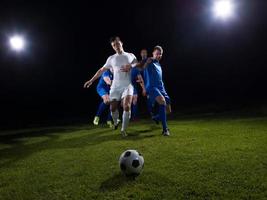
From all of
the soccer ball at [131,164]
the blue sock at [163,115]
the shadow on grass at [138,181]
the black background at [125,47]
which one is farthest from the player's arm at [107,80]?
the black background at [125,47]

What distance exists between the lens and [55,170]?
17.4 feet

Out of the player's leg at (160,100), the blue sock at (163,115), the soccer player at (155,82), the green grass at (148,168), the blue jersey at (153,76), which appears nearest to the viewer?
the green grass at (148,168)

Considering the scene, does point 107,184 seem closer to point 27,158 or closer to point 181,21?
point 27,158

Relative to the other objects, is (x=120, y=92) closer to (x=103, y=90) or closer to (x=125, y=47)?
(x=103, y=90)

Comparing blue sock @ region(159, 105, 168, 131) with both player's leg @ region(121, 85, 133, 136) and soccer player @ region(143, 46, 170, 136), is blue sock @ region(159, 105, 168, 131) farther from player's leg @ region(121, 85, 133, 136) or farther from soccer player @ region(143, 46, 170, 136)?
player's leg @ region(121, 85, 133, 136)

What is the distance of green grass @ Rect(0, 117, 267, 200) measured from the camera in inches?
159

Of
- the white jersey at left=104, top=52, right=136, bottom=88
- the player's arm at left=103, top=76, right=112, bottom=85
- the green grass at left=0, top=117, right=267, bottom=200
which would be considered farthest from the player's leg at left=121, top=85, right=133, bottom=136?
the player's arm at left=103, top=76, right=112, bottom=85

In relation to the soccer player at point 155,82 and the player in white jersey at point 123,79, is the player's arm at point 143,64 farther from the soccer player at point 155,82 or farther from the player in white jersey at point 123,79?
the soccer player at point 155,82

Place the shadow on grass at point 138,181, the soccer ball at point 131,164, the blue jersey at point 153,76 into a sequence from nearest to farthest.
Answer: the shadow on grass at point 138,181 < the soccer ball at point 131,164 < the blue jersey at point 153,76

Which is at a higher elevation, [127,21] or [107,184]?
[127,21]

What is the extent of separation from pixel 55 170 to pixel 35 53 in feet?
53.4

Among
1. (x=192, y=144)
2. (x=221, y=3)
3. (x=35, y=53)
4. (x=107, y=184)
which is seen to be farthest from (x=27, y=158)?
(x=35, y=53)

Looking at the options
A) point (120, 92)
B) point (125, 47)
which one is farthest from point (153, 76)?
point (125, 47)

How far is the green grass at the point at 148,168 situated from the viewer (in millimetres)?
4039
